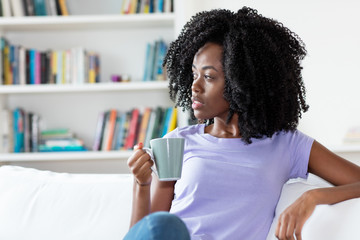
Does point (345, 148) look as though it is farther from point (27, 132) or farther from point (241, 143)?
point (27, 132)

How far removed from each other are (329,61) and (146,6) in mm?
1058

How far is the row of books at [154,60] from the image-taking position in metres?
3.09

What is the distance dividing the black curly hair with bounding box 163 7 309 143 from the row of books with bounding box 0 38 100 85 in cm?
163

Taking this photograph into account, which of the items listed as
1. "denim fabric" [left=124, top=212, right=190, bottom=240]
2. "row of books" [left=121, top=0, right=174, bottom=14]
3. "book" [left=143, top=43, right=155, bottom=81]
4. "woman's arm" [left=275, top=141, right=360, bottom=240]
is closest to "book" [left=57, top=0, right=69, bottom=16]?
"row of books" [left=121, top=0, right=174, bottom=14]

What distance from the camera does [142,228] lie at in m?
1.00

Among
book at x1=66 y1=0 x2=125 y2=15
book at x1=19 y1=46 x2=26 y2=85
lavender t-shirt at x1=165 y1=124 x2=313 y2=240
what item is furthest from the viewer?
book at x1=66 y1=0 x2=125 y2=15

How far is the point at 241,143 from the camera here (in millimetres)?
1472

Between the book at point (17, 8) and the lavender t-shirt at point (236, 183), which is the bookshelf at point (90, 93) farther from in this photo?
the lavender t-shirt at point (236, 183)

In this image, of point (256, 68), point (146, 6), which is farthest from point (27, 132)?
point (256, 68)

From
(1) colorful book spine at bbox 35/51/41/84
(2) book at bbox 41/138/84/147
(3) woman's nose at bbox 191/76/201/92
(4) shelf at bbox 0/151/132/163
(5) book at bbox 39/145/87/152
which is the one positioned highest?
(3) woman's nose at bbox 191/76/201/92

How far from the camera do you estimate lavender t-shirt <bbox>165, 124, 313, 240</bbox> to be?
1362mm

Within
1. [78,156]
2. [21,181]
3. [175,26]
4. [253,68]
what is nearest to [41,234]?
[21,181]

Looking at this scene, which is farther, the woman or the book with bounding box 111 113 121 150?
the book with bounding box 111 113 121 150

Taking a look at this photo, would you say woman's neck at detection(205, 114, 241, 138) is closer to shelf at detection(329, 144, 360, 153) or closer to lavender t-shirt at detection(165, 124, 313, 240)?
lavender t-shirt at detection(165, 124, 313, 240)
